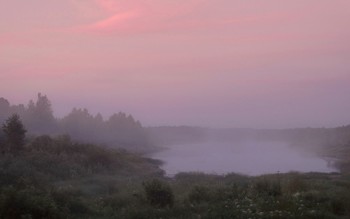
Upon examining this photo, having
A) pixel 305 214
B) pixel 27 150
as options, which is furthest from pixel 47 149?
pixel 305 214

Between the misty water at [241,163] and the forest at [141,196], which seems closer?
the forest at [141,196]

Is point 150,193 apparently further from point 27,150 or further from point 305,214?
point 27,150

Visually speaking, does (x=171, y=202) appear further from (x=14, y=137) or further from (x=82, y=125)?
(x=82, y=125)

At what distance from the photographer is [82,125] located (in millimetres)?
133000

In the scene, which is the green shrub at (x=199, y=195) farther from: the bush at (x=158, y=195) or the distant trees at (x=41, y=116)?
the distant trees at (x=41, y=116)

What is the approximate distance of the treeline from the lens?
119 meters

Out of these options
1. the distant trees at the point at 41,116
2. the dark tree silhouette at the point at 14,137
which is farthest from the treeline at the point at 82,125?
the dark tree silhouette at the point at 14,137

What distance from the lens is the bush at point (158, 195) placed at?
20.4 meters

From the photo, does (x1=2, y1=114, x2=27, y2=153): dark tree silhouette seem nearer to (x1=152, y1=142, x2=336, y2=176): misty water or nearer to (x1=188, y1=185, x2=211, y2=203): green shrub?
(x1=152, y1=142, x2=336, y2=176): misty water

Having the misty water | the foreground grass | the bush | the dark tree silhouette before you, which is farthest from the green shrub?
the misty water

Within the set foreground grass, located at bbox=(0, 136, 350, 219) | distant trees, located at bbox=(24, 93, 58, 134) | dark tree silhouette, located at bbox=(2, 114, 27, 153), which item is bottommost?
foreground grass, located at bbox=(0, 136, 350, 219)

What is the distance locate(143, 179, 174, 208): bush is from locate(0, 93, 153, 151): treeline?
91291mm

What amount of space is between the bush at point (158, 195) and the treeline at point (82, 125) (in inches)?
3594

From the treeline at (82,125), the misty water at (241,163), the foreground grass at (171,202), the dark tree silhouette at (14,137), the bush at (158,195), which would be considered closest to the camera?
the foreground grass at (171,202)
